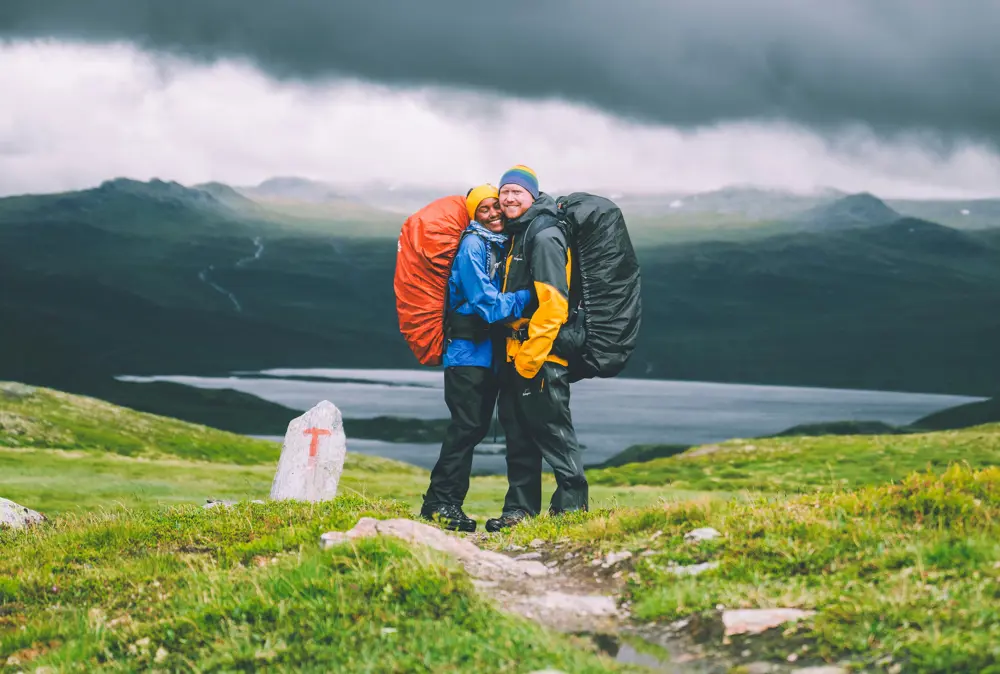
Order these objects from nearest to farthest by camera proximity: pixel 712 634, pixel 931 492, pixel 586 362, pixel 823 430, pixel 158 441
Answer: pixel 712 634, pixel 931 492, pixel 586 362, pixel 158 441, pixel 823 430

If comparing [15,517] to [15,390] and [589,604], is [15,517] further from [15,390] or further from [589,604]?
[15,390]

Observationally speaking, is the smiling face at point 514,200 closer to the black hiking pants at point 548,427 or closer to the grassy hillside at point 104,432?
the black hiking pants at point 548,427

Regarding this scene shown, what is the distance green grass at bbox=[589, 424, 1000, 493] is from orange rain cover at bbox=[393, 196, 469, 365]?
30.1 meters

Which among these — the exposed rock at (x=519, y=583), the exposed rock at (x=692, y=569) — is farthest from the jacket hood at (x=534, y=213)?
the exposed rock at (x=692, y=569)

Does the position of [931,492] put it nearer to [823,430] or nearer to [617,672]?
[617,672]

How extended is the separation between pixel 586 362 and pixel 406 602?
18.5ft

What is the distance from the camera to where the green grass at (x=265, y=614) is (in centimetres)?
694

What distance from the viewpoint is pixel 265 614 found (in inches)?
306

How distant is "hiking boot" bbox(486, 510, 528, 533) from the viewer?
40.7 ft

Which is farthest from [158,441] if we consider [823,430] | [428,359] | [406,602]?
[823,430]

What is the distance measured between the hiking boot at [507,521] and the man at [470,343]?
362mm

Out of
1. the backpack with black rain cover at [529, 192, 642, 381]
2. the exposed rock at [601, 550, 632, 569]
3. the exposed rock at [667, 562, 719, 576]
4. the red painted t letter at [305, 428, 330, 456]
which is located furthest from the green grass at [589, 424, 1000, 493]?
the exposed rock at [667, 562, 719, 576]

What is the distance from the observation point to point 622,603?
26.4 feet

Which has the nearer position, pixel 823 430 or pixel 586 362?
pixel 586 362
